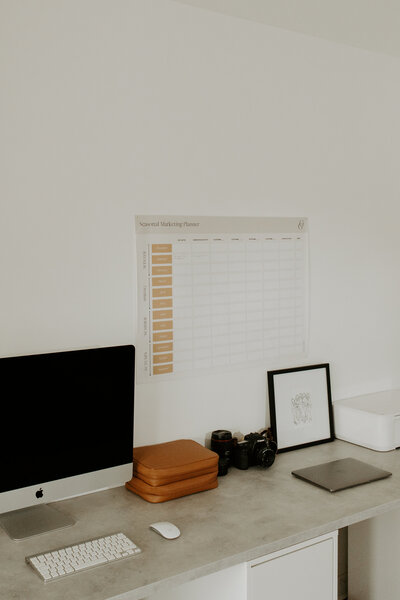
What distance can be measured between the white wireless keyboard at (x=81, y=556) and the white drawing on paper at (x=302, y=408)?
1.02m

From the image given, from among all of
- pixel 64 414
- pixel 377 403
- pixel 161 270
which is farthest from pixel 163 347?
pixel 377 403

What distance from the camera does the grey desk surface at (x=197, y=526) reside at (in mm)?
1544

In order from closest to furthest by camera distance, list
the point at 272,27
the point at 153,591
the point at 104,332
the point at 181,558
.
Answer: the point at 153,591, the point at 181,558, the point at 104,332, the point at 272,27

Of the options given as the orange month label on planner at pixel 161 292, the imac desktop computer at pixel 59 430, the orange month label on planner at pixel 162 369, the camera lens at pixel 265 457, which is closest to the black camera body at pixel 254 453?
the camera lens at pixel 265 457

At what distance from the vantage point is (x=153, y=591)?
60.7 inches

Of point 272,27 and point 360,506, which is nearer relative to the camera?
point 360,506

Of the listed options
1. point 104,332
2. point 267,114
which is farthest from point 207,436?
point 267,114

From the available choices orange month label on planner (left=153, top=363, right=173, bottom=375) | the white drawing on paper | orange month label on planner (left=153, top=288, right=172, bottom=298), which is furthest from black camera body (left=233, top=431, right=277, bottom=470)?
orange month label on planner (left=153, top=288, right=172, bottom=298)

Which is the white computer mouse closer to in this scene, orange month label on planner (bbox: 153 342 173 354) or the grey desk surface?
the grey desk surface

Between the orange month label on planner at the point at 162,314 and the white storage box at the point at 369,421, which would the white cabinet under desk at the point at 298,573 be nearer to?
the white storage box at the point at 369,421

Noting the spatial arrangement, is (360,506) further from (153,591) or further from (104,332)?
(104,332)

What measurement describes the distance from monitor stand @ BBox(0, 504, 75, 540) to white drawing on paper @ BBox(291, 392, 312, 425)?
1.03m

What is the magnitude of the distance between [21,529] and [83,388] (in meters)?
0.43

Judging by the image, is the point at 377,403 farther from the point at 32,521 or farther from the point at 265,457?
the point at 32,521
